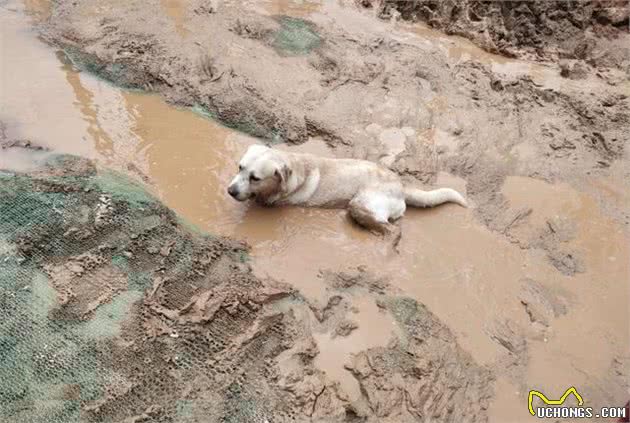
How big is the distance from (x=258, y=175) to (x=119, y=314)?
1889 millimetres

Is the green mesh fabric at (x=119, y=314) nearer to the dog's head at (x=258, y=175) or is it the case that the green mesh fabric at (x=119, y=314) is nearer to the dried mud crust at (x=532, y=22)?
the dog's head at (x=258, y=175)

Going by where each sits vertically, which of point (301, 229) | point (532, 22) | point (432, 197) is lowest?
point (301, 229)

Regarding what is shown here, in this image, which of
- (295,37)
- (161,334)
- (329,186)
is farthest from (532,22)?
(161,334)

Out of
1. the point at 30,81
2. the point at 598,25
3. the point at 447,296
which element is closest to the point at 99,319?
the point at 447,296

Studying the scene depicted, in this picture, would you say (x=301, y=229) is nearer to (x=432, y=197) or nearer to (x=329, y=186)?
(x=329, y=186)

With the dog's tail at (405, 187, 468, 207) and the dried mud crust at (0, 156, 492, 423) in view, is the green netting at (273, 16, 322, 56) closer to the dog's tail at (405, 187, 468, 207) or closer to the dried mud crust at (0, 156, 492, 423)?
the dog's tail at (405, 187, 468, 207)

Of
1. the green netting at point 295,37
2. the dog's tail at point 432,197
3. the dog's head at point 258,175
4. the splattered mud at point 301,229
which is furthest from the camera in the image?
the green netting at point 295,37

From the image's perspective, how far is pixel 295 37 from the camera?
828 cm

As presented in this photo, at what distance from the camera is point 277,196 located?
5.57 m

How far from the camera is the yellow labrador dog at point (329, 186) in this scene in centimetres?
532

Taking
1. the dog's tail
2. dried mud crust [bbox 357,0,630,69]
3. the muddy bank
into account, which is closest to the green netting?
the muddy bank

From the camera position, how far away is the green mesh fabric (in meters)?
3.59

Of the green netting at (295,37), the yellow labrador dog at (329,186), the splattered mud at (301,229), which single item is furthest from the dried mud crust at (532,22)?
the yellow labrador dog at (329,186)

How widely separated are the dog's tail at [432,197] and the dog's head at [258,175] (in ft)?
4.70
